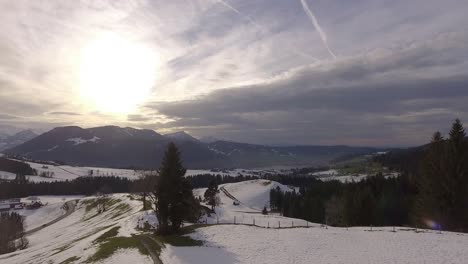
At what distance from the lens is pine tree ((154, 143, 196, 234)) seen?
6088 cm

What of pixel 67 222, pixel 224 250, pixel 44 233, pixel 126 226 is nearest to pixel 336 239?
pixel 224 250

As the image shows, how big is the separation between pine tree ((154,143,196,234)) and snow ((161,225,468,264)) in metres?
9.70

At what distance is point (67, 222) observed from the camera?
160250 millimetres

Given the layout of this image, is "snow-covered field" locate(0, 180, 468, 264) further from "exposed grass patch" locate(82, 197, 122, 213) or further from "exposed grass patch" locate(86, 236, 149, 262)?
"exposed grass patch" locate(82, 197, 122, 213)

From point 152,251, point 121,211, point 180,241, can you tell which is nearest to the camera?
point 152,251

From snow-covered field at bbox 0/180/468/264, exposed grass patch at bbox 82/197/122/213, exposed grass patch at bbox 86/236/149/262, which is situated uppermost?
snow-covered field at bbox 0/180/468/264

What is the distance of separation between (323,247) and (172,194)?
3032 centimetres

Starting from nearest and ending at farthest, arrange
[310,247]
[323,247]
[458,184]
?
[323,247], [310,247], [458,184]

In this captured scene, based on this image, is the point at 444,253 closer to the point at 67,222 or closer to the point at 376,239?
the point at 376,239

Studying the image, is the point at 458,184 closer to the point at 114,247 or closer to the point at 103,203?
the point at 114,247

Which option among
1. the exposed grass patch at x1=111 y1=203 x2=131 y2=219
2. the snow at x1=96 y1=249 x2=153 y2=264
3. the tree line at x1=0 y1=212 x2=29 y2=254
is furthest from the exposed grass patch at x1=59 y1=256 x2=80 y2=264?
the exposed grass patch at x1=111 y1=203 x2=131 y2=219

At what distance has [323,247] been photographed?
4119 centimetres

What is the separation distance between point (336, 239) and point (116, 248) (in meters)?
33.9

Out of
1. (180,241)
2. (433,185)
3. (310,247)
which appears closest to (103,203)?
(180,241)
